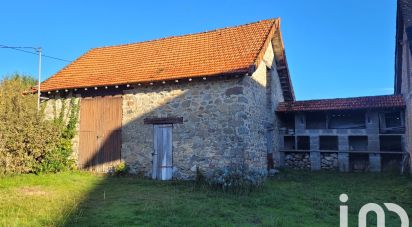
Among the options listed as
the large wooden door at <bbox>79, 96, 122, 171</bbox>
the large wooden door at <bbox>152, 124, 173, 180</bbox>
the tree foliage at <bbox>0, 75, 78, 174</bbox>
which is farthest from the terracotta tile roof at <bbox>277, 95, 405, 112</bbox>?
the tree foliage at <bbox>0, 75, 78, 174</bbox>

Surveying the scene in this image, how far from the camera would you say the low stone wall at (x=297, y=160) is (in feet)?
50.3

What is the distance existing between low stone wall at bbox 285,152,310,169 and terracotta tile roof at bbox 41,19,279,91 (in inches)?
226

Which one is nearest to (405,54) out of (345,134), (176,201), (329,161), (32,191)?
(345,134)

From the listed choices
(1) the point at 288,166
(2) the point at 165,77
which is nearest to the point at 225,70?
(2) the point at 165,77

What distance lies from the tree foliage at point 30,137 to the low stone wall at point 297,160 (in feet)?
31.1

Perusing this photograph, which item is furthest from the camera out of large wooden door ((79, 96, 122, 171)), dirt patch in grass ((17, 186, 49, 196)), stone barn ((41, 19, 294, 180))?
large wooden door ((79, 96, 122, 171))

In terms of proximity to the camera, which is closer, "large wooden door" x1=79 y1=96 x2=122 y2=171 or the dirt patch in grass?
the dirt patch in grass

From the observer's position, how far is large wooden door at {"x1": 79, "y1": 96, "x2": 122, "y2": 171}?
12805 mm

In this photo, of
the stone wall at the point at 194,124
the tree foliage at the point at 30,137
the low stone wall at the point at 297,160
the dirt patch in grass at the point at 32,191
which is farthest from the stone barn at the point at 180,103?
the dirt patch in grass at the point at 32,191

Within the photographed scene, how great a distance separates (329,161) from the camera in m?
14.9

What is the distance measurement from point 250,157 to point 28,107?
8.56 m

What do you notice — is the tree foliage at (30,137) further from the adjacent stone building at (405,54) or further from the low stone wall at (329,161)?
the adjacent stone building at (405,54)

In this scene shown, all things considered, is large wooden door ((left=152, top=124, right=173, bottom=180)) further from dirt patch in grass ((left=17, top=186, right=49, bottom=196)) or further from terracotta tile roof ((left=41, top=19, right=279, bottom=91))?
dirt patch in grass ((left=17, top=186, right=49, bottom=196))

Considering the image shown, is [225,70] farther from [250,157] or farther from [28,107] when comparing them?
[28,107]
